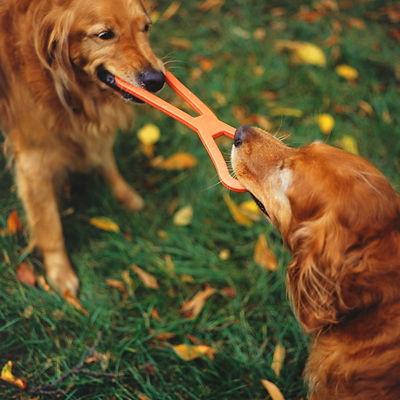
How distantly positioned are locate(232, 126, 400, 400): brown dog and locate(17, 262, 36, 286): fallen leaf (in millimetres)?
1772

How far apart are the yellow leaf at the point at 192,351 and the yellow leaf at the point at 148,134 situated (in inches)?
67.7

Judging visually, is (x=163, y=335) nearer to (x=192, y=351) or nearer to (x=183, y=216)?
(x=192, y=351)

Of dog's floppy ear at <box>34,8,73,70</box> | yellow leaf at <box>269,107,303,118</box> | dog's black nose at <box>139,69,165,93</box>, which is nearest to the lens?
dog's floppy ear at <box>34,8,73,70</box>

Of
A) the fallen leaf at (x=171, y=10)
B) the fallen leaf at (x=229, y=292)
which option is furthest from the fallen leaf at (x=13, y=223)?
the fallen leaf at (x=171, y=10)

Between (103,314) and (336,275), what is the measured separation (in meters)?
1.59

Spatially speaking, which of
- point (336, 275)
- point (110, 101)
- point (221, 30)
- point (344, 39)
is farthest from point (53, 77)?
point (344, 39)

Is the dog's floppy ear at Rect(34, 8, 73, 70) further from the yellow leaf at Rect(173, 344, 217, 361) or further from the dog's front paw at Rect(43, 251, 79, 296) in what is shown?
the yellow leaf at Rect(173, 344, 217, 361)

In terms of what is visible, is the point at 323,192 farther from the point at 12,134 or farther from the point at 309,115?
the point at 309,115

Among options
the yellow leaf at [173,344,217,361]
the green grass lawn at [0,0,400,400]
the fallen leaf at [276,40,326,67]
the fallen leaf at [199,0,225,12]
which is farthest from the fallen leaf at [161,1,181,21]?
the yellow leaf at [173,344,217,361]

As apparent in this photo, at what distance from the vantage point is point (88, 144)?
2789 millimetres

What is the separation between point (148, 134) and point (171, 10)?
1844mm

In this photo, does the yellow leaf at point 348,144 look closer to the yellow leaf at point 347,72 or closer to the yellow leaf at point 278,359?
A: the yellow leaf at point 347,72

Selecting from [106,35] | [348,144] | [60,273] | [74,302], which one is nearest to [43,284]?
[60,273]

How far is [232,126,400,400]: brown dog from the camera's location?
68.7 inches
